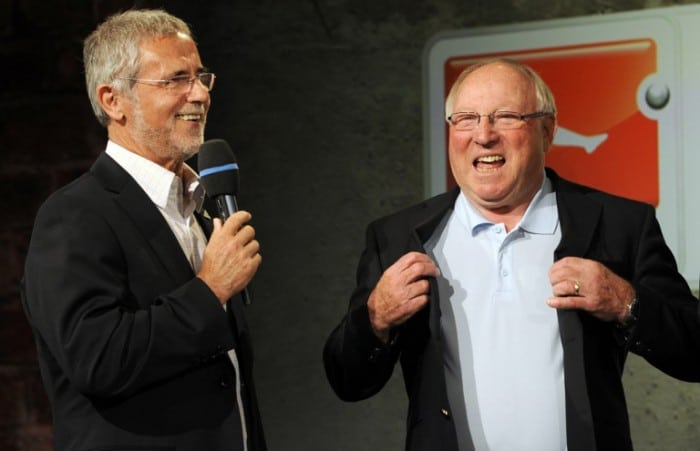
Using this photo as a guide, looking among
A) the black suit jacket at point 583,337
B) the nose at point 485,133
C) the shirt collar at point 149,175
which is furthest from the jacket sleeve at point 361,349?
the shirt collar at point 149,175

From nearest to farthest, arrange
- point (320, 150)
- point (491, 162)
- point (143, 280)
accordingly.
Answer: point (143, 280) → point (491, 162) → point (320, 150)

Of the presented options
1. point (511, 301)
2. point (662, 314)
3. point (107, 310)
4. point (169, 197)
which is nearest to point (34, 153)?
point (169, 197)

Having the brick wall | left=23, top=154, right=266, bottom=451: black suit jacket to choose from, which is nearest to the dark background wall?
the brick wall

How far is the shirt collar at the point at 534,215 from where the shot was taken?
2.42 meters

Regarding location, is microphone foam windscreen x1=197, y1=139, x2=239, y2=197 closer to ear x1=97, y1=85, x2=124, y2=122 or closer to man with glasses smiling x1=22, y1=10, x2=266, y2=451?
man with glasses smiling x1=22, y1=10, x2=266, y2=451

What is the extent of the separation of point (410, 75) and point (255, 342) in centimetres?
107

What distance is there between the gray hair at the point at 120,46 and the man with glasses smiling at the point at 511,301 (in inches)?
26.7

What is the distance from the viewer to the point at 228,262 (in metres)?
2.10

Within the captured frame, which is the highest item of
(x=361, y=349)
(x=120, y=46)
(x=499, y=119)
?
(x=120, y=46)

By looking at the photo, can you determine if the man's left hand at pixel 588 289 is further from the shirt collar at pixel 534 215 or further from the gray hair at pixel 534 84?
the gray hair at pixel 534 84

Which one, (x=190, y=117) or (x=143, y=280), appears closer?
(x=143, y=280)

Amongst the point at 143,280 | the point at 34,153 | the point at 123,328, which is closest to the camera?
the point at 123,328

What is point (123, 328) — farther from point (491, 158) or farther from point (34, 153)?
point (34, 153)

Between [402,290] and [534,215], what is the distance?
1.33ft
